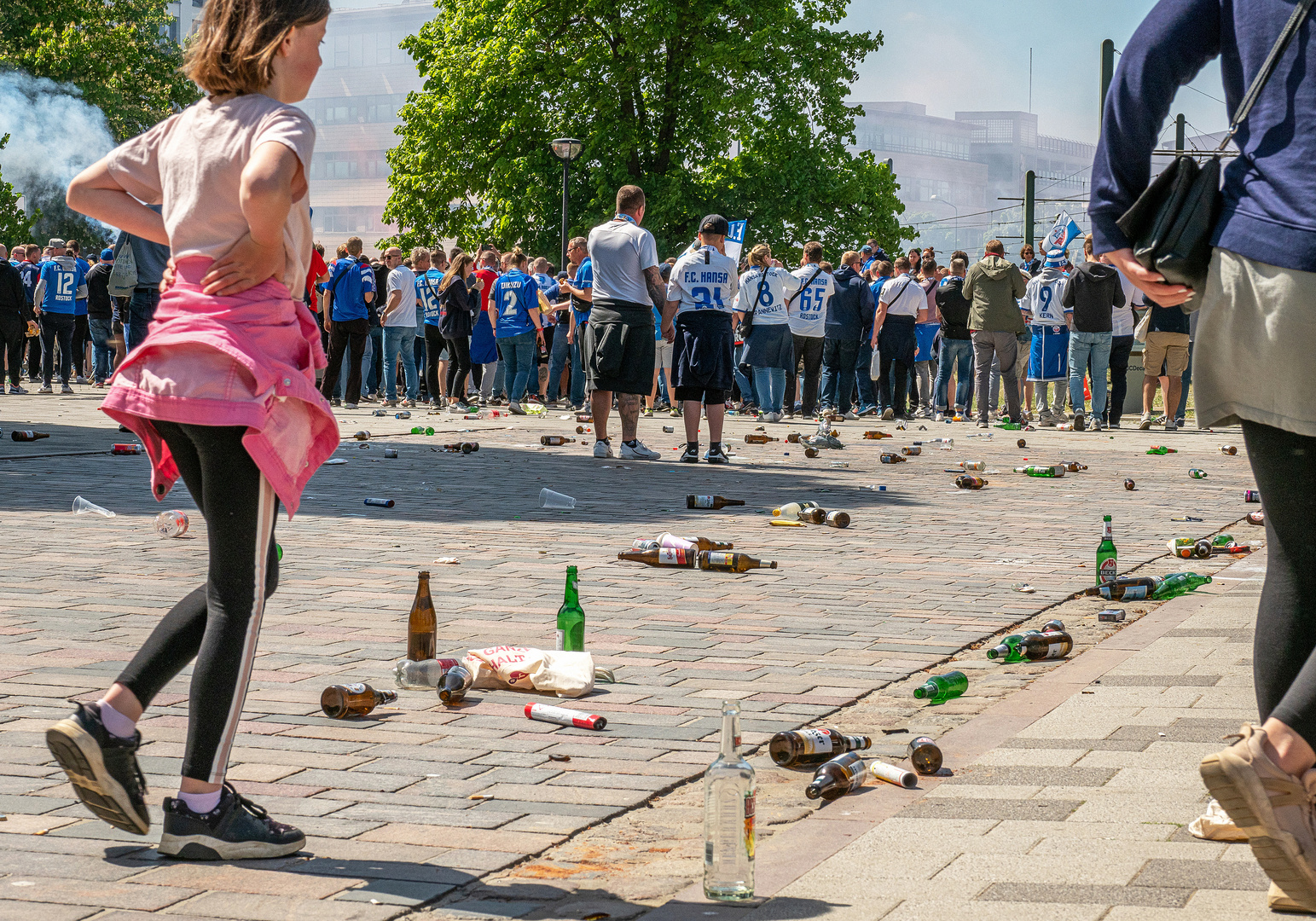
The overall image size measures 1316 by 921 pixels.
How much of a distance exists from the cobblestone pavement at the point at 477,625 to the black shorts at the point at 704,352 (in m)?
0.80

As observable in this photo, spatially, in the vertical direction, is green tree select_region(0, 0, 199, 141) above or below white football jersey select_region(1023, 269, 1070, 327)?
above

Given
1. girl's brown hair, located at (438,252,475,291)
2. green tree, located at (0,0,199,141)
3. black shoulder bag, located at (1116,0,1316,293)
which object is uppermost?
green tree, located at (0,0,199,141)

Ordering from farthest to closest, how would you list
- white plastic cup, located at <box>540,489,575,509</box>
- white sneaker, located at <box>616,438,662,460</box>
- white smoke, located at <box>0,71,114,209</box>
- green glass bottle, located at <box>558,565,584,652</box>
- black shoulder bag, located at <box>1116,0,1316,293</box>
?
white smoke, located at <box>0,71,114,209</box>, white sneaker, located at <box>616,438,662,460</box>, white plastic cup, located at <box>540,489,575,509</box>, green glass bottle, located at <box>558,565,584,652</box>, black shoulder bag, located at <box>1116,0,1316,293</box>

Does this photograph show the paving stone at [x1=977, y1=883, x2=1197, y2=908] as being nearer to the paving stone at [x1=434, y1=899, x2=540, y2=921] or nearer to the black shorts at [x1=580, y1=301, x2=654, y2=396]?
the paving stone at [x1=434, y1=899, x2=540, y2=921]

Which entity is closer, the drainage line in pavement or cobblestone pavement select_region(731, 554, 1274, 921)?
cobblestone pavement select_region(731, 554, 1274, 921)

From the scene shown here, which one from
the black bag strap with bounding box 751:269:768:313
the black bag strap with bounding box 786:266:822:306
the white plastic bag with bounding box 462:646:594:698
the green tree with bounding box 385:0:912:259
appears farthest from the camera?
the green tree with bounding box 385:0:912:259

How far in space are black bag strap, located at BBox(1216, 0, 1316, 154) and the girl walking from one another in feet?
6.14

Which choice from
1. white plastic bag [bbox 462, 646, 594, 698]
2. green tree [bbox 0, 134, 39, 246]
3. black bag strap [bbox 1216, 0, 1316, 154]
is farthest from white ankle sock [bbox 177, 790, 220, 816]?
green tree [bbox 0, 134, 39, 246]

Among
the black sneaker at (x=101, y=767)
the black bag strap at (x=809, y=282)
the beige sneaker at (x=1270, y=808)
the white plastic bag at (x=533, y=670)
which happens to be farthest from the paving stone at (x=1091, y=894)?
the black bag strap at (x=809, y=282)

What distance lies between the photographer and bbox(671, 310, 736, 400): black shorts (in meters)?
13.5

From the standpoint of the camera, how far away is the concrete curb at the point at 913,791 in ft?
10.3

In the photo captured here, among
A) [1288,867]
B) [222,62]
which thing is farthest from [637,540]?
[1288,867]

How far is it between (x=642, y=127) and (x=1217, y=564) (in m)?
32.5

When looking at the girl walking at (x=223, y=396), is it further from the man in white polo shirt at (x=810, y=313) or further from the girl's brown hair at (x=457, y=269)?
the girl's brown hair at (x=457, y=269)
